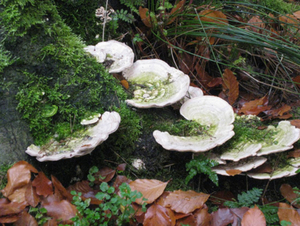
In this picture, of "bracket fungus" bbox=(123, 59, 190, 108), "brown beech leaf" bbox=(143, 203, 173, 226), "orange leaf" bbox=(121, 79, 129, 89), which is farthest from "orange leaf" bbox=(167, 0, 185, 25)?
"brown beech leaf" bbox=(143, 203, 173, 226)

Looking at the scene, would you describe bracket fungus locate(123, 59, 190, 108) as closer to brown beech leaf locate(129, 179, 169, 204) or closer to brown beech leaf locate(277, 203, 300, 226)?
brown beech leaf locate(129, 179, 169, 204)

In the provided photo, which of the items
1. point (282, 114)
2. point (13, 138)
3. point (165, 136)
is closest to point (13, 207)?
point (13, 138)

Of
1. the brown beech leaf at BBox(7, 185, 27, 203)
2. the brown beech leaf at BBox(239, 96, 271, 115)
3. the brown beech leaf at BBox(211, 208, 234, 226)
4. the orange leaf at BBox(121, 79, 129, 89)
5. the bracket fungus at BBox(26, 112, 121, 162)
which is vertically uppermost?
Answer: the orange leaf at BBox(121, 79, 129, 89)

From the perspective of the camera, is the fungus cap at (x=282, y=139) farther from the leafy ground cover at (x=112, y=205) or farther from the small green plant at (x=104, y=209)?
the small green plant at (x=104, y=209)

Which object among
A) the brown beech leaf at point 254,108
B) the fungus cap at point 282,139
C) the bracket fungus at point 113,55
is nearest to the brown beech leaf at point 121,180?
the bracket fungus at point 113,55

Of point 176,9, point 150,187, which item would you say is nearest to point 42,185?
point 150,187

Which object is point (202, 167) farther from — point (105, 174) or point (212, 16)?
point (212, 16)

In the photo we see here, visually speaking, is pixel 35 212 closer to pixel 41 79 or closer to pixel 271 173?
pixel 41 79
